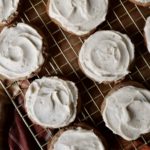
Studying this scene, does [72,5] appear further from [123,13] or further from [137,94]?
[137,94]

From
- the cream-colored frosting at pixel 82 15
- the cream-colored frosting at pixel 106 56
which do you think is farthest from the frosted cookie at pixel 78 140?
the cream-colored frosting at pixel 82 15

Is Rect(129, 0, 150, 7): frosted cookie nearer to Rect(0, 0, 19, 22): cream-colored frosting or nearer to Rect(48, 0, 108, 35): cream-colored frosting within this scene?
Rect(48, 0, 108, 35): cream-colored frosting

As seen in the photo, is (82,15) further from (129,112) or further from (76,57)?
(129,112)

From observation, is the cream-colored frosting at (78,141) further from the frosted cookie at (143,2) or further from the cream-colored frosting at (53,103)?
the frosted cookie at (143,2)

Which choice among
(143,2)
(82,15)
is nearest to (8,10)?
(82,15)

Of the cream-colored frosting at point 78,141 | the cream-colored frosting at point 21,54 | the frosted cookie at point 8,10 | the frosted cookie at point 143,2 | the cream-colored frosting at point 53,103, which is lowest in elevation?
the cream-colored frosting at point 78,141
